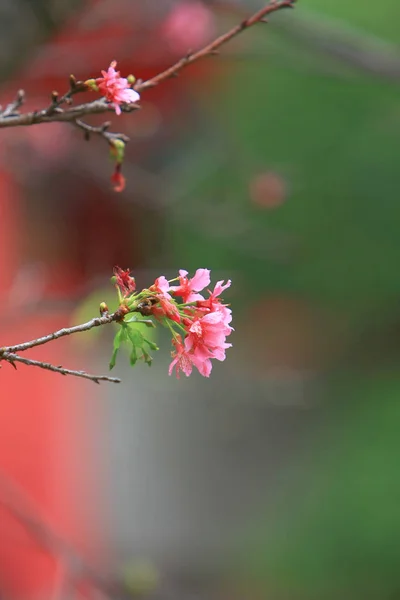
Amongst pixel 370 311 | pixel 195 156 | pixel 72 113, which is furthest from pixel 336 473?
pixel 72 113

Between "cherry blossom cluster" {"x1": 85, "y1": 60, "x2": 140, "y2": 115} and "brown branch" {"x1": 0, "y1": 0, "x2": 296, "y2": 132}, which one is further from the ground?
"brown branch" {"x1": 0, "y1": 0, "x2": 296, "y2": 132}

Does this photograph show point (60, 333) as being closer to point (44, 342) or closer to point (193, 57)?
point (44, 342)

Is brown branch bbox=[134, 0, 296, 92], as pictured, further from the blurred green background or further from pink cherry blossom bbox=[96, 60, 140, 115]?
the blurred green background

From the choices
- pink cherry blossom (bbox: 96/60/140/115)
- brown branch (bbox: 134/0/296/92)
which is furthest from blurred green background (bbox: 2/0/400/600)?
pink cherry blossom (bbox: 96/60/140/115)

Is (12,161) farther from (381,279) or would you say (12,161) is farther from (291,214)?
(381,279)

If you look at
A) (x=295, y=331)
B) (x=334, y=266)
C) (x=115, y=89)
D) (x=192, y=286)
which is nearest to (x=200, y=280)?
(x=192, y=286)

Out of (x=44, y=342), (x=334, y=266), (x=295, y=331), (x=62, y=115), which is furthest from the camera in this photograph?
(x=295, y=331)

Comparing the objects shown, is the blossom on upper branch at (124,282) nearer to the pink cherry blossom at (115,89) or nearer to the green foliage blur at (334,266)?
the pink cherry blossom at (115,89)
